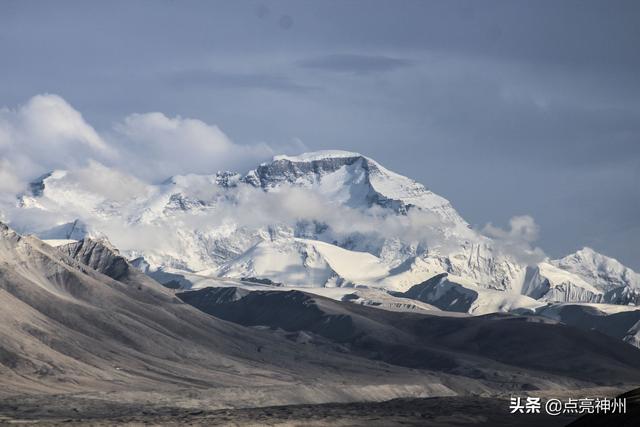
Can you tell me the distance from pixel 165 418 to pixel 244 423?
11.7 meters

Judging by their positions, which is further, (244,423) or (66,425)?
(244,423)

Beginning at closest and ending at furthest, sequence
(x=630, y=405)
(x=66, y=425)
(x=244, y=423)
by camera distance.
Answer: (x=630, y=405) → (x=66, y=425) → (x=244, y=423)

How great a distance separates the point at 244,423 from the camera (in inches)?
7274

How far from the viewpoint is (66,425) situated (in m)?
173

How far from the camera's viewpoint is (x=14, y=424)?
174 m

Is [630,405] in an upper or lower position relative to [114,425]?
upper

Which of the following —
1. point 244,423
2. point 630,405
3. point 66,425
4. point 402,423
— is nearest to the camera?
point 630,405

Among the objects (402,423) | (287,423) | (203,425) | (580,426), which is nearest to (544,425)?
(402,423)

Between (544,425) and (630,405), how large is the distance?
83198 millimetres

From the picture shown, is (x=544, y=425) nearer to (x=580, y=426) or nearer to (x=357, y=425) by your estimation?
(x=357, y=425)

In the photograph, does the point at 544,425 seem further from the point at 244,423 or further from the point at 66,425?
the point at 66,425

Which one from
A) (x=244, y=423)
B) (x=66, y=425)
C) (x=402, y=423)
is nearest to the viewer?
(x=66, y=425)

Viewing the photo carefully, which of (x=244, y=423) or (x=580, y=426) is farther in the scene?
(x=244, y=423)

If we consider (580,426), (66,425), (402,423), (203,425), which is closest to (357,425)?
(402,423)
